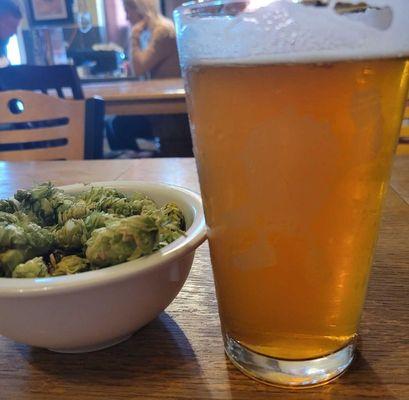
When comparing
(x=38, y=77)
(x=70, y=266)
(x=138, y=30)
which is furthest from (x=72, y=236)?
(x=138, y=30)

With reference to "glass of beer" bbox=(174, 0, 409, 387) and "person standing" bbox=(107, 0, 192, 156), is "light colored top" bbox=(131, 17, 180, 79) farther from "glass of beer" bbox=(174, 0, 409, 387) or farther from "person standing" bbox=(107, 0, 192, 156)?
"glass of beer" bbox=(174, 0, 409, 387)

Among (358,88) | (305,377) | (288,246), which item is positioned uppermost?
(358,88)

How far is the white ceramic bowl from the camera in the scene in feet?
1.20

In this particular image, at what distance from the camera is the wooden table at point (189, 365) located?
378mm

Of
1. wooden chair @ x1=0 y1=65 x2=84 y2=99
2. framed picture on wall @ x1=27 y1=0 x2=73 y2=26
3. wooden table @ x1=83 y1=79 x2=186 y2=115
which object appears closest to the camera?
wooden chair @ x1=0 y1=65 x2=84 y2=99

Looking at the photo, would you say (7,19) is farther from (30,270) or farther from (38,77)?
(30,270)

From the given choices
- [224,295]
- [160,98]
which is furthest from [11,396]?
[160,98]

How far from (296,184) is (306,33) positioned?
0.10 m

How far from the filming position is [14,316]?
39 cm

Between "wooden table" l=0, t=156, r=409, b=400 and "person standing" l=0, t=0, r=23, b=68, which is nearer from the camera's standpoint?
"wooden table" l=0, t=156, r=409, b=400

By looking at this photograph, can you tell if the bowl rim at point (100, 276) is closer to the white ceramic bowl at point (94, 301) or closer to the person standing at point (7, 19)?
the white ceramic bowl at point (94, 301)

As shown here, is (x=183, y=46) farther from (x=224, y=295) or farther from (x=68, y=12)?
(x=68, y=12)

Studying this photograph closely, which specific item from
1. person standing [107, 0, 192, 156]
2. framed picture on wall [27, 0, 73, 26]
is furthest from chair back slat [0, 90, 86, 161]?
framed picture on wall [27, 0, 73, 26]

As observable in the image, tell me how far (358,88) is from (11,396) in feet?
1.12
